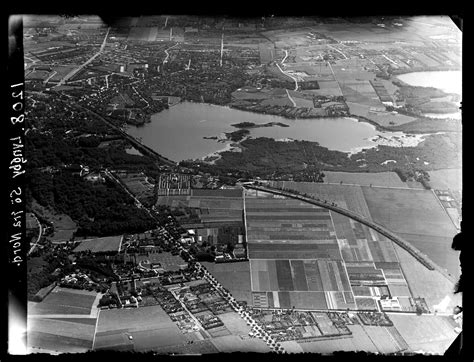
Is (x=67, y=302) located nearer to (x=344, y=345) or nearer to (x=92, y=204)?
(x=92, y=204)

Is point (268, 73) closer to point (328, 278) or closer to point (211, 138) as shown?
point (211, 138)

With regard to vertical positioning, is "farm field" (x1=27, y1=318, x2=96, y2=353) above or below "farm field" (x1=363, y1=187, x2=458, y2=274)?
below

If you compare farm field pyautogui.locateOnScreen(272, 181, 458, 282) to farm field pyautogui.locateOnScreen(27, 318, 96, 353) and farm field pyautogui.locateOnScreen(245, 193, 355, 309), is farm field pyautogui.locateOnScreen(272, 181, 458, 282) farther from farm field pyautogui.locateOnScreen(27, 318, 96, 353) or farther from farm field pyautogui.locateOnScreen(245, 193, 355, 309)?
farm field pyautogui.locateOnScreen(27, 318, 96, 353)

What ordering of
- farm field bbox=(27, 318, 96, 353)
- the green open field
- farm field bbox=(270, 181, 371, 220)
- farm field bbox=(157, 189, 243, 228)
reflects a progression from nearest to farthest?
farm field bbox=(27, 318, 96, 353), the green open field, farm field bbox=(157, 189, 243, 228), farm field bbox=(270, 181, 371, 220)

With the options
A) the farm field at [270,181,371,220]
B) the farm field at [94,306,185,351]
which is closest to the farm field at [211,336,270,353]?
the farm field at [94,306,185,351]

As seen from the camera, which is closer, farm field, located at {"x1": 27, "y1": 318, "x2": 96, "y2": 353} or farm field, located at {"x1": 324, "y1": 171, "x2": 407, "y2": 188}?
farm field, located at {"x1": 27, "y1": 318, "x2": 96, "y2": 353}

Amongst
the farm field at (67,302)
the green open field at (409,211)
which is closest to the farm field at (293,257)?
the green open field at (409,211)

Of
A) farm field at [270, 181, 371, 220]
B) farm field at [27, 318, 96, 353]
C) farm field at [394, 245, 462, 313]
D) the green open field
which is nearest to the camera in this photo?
farm field at [27, 318, 96, 353]

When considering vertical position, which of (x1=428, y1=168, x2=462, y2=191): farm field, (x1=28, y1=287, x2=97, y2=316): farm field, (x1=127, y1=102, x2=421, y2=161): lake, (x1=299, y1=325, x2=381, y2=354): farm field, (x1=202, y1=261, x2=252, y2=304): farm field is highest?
(x1=127, y1=102, x2=421, y2=161): lake
